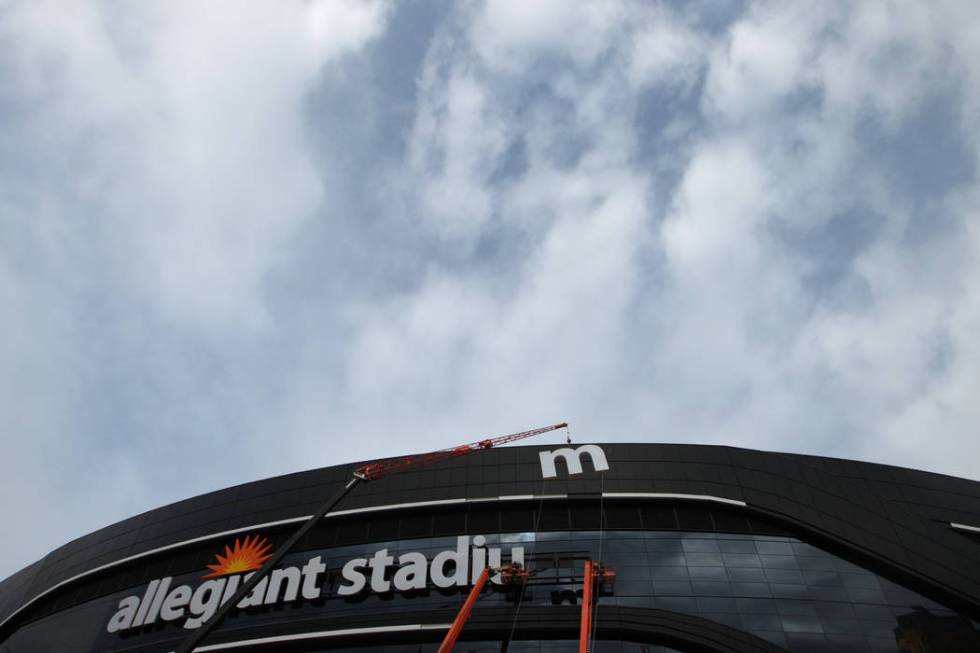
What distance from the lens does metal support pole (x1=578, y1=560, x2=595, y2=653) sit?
3018cm

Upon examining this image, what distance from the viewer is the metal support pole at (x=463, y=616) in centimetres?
2961

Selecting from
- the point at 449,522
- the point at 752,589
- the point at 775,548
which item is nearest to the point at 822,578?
the point at 775,548

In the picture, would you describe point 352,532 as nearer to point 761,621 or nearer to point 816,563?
point 761,621

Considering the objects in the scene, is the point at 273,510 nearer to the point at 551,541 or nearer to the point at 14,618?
the point at 551,541

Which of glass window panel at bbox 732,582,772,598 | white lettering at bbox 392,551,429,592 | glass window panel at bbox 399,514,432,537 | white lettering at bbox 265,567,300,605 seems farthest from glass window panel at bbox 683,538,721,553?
white lettering at bbox 265,567,300,605

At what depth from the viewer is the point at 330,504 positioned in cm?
3019

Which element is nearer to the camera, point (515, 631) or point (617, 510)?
point (515, 631)

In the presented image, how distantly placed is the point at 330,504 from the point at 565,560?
53.3 ft

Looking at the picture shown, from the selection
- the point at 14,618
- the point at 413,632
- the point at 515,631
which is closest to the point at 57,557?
the point at 14,618

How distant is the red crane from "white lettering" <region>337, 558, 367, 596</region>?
4.03 metres

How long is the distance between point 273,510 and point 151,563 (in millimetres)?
10358

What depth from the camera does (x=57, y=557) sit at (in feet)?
173

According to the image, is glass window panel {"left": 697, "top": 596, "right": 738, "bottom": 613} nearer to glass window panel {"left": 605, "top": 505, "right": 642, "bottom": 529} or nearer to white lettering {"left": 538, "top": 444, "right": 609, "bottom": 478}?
glass window panel {"left": 605, "top": 505, "right": 642, "bottom": 529}

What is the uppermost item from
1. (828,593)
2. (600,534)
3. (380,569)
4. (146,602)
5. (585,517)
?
(585,517)
